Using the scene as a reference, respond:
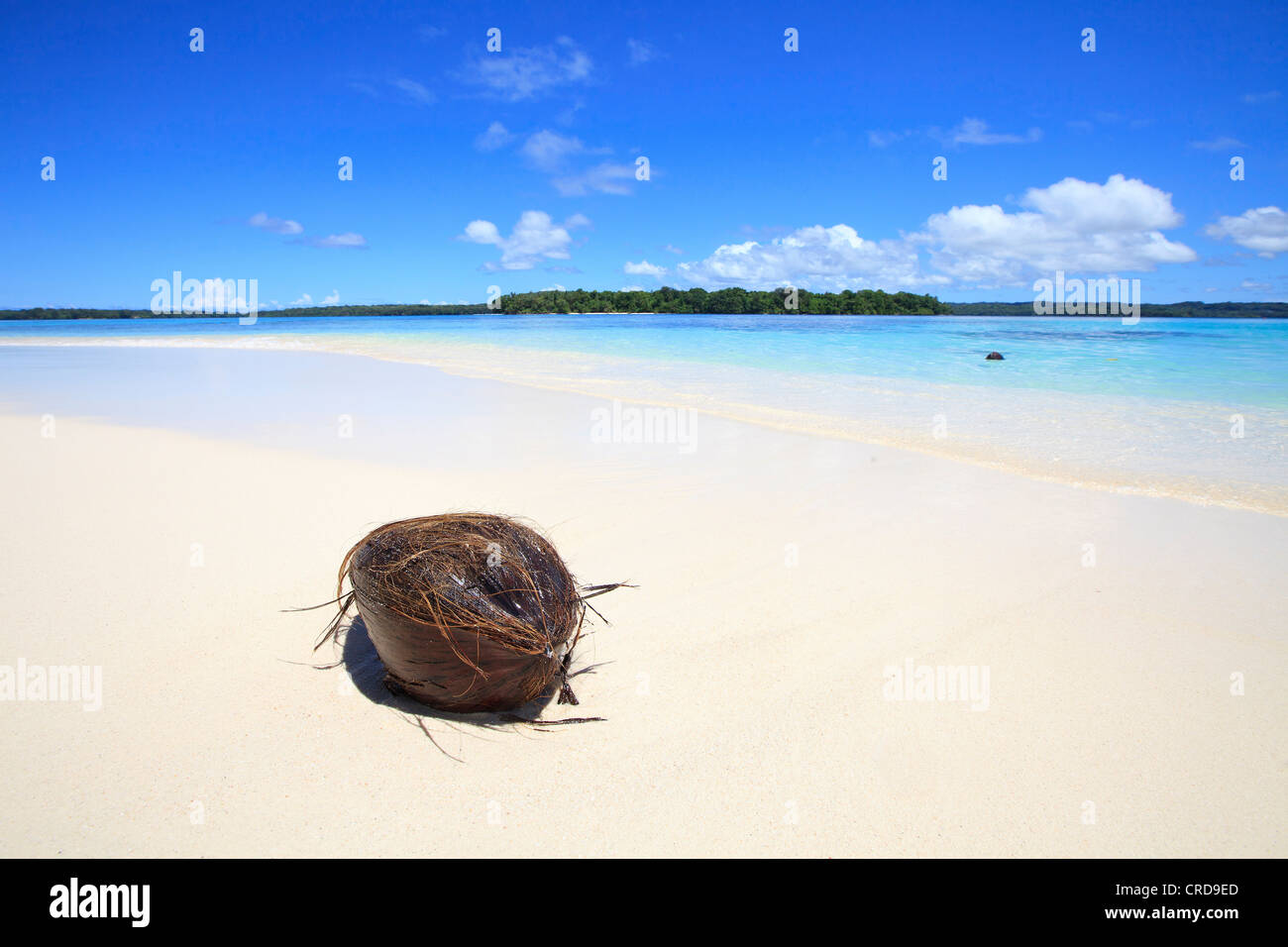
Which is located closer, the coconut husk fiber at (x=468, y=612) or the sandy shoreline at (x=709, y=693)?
the sandy shoreline at (x=709, y=693)

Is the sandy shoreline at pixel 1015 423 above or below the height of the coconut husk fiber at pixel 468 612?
above

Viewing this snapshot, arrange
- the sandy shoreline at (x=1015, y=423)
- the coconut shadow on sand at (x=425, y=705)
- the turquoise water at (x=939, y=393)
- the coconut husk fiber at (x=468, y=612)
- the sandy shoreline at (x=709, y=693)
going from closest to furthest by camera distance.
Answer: the sandy shoreline at (x=709, y=693) < the coconut husk fiber at (x=468, y=612) < the coconut shadow on sand at (x=425, y=705) < the sandy shoreline at (x=1015, y=423) < the turquoise water at (x=939, y=393)

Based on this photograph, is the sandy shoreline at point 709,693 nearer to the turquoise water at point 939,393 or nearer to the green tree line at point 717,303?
the turquoise water at point 939,393

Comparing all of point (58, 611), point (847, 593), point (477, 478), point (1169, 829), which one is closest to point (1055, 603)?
point (847, 593)

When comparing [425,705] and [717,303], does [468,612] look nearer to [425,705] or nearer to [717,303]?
[425,705]

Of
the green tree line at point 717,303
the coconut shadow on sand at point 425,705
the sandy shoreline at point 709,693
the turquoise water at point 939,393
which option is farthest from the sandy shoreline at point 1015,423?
the green tree line at point 717,303

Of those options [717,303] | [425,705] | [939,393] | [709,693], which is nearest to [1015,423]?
[939,393]

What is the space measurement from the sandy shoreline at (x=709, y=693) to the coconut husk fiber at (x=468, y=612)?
0.77 feet

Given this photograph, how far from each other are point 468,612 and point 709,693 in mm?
1302

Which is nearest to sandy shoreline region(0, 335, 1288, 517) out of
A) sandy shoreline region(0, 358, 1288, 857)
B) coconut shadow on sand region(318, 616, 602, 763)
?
sandy shoreline region(0, 358, 1288, 857)

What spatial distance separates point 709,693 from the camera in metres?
3.26

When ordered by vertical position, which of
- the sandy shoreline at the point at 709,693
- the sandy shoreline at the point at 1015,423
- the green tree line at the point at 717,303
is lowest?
the sandy shoreline at the point at 709,693

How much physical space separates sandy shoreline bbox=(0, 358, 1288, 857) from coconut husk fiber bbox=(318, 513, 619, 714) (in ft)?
0.77

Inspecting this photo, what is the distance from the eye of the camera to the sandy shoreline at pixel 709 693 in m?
2.43
